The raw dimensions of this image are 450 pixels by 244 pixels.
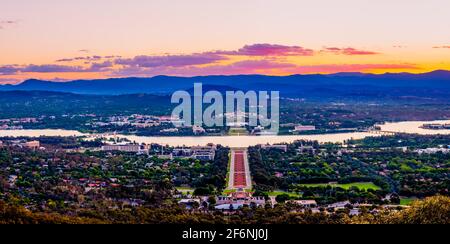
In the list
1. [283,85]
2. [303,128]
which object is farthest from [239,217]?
[283,85]

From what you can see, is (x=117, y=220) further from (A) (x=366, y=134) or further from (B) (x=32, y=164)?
(A) (x=366, y=134)

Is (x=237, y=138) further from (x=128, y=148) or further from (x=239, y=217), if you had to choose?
(x=239, y=217)

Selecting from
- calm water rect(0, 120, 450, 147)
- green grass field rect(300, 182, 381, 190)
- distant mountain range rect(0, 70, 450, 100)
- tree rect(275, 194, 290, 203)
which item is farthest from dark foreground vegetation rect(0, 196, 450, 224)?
distant mountain range rect(0, 70, 450, 100)

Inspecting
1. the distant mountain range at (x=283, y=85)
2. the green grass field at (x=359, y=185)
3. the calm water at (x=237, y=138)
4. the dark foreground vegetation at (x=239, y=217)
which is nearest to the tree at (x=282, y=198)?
the dark foreground vegetation at (x=239, y=217)

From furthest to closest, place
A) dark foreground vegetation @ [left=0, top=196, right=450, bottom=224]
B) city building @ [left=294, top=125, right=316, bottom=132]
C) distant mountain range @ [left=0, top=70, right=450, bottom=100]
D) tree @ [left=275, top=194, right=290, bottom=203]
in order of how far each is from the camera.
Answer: distant mountain range @ [left=0, top=70, right=450, bottom=100] → city building @ [left=294, top=125, right=316, bottom=132] → tree @ [left=275, top=194, right=290, bottom=203] → dark foreground vegetation @ [left=0, top=196, right=450, bottom=224]

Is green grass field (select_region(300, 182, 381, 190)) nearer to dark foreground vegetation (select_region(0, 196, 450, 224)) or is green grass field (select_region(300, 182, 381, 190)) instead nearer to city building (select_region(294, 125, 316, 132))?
dark foreground vegetation (select_region(0, 196, 450, 224))

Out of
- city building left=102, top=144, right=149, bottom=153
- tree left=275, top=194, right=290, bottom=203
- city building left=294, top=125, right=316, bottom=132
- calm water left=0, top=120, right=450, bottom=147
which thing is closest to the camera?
tree left=275, top=194, right=290, bottom=203

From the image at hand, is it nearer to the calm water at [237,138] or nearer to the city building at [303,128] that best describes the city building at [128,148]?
the calm water at [237,138]

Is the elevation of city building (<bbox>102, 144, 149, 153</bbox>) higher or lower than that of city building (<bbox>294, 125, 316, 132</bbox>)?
higher

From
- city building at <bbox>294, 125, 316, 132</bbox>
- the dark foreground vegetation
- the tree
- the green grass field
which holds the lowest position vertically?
city building at <bbox>294, 125, 316, 132</bbox>
